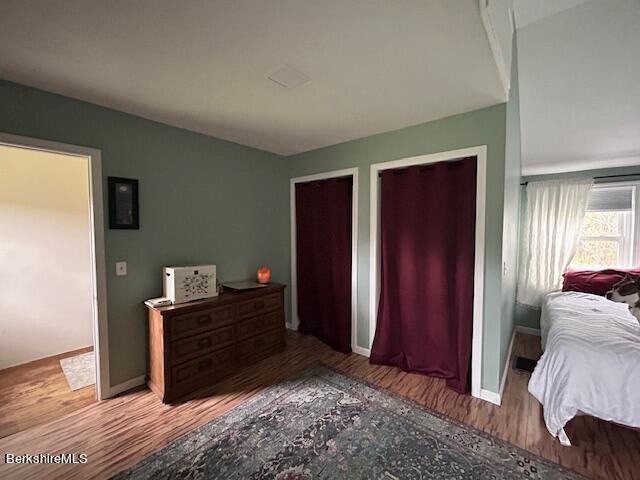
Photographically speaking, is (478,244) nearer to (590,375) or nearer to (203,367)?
(590,375)

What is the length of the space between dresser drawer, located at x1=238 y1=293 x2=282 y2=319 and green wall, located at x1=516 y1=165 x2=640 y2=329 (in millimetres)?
3492

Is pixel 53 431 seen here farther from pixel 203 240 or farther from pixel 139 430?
pixel 203 240

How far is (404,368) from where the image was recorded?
2.58 metres

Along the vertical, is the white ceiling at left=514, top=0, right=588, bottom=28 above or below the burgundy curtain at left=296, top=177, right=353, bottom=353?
above

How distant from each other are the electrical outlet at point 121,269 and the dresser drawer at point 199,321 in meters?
0.59

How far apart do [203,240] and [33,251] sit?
1.69 metres

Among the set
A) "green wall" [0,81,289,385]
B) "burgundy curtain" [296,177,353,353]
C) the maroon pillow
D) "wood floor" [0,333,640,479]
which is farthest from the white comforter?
"green wall" [0,81,289,385]

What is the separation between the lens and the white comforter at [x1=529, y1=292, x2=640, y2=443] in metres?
1.59

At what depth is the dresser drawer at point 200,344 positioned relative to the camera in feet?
7.02

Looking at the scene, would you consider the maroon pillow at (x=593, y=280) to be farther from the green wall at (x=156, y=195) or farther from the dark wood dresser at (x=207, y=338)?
the green wall at (x=156, y=195)

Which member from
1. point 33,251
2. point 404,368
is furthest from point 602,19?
point 33,251

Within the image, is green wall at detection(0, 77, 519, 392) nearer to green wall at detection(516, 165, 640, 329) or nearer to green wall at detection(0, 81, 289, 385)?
green wall at detection(0, 81, 289, 385)

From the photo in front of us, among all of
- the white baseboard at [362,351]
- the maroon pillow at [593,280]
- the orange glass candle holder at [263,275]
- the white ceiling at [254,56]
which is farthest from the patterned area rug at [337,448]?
the maroon pillow at [593,280]

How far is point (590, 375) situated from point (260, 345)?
2.55m
